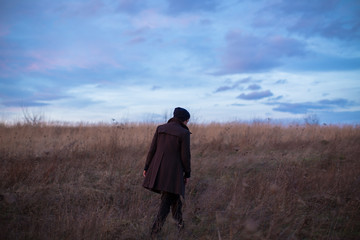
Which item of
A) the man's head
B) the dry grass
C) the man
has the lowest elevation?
the dry grass

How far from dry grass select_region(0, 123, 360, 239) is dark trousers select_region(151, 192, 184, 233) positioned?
222mm

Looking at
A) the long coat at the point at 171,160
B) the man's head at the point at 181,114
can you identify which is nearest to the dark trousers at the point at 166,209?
the long coat at the point at 171,160

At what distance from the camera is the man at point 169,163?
425cm

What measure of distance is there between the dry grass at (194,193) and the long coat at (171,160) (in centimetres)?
75

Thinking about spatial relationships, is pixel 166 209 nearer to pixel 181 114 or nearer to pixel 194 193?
pixel 181 114

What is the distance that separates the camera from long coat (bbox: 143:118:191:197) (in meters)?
4.24

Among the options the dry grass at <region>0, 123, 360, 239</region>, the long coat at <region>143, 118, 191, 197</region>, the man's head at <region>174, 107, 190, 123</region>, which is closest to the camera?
the long coat at <region>143, 118, 191, 197</region>

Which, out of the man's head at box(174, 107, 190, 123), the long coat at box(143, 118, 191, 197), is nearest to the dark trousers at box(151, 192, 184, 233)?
the long coat at box(143, 118, 191, 197)

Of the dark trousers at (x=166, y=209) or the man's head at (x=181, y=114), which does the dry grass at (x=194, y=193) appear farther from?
the man's head at (x=181, y=114)

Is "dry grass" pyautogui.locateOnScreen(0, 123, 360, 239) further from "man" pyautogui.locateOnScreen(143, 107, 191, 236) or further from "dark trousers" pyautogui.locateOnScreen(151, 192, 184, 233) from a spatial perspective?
"man" pyautogui.locateOnScreen(143, 107, 191, 236)

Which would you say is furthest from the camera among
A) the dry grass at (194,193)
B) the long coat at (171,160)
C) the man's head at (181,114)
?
the dry grass at (194,193)

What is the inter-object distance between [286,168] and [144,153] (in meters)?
4.41

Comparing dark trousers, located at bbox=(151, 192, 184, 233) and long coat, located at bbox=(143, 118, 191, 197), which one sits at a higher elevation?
long coat, located at bbox=(143, 118, 191, 197)

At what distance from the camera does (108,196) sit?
6230 millimetres
